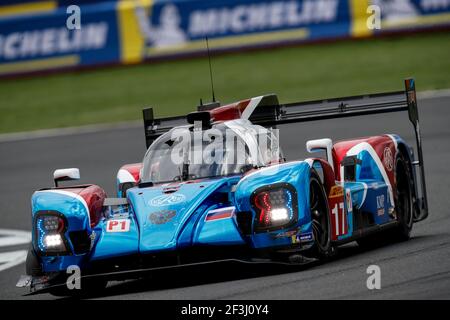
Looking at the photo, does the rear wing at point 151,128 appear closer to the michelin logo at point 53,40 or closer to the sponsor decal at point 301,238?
the sponsor decal at point 301,238

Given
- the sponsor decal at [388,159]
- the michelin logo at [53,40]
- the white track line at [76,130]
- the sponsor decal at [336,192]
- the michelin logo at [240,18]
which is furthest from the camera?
the michelin logo at [53,40]

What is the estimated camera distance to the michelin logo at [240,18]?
2686 centimetres

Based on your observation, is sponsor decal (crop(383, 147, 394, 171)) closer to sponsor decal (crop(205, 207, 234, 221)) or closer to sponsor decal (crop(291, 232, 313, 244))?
sponsor decal (crop(291, 232, 313, 244))

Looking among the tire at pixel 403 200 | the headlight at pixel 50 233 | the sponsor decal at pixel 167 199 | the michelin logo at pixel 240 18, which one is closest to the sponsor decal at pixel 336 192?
the tire at pixel 403 200

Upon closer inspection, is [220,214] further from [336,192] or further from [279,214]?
[336,192]

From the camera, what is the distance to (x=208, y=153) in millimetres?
9031

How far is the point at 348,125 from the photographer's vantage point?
1936 cm

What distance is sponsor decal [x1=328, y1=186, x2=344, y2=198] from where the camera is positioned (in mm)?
8812

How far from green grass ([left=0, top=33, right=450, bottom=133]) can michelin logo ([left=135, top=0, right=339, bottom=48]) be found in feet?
2.92

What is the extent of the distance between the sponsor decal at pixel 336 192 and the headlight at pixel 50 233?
2088mm

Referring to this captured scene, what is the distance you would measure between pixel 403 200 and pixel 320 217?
2130 mm

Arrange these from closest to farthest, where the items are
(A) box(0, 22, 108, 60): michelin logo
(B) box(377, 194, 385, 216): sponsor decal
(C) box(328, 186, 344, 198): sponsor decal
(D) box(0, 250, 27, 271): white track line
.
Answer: (C) box(328, 186, 344, 198): sponsor decal → (B) box(377, 194, 385, 216): sponsor decal → (D) box(0, 250, 27, 271): white track line → (A) box(0, 22, 108, 60): michelin logo

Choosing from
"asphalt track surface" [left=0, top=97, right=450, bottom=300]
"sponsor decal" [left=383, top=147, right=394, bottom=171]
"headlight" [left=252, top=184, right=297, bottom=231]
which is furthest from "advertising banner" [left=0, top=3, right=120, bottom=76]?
"headlight" [left=252, top=184, right=297, bottom=231]

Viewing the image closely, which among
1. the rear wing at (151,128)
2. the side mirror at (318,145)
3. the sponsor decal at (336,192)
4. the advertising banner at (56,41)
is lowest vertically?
the sponsor decal at (336,192)
